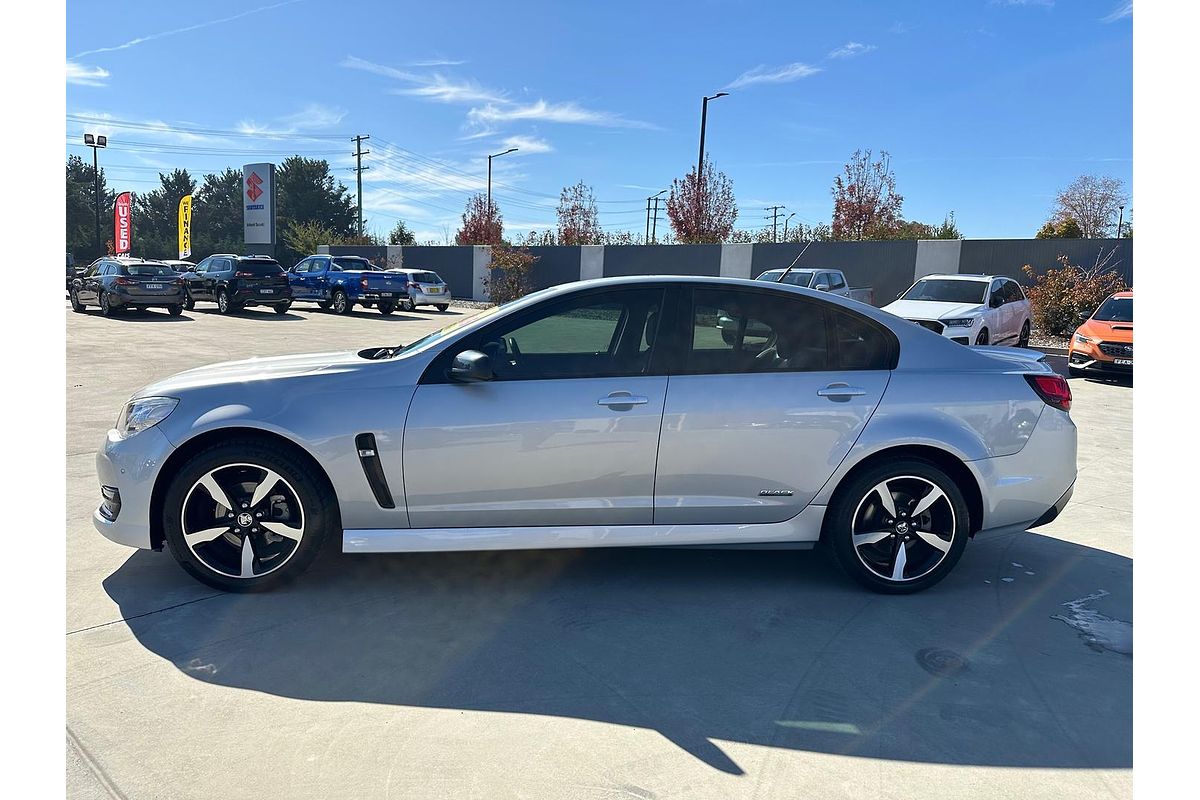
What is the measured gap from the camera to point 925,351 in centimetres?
436

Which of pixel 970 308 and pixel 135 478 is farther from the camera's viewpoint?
pixel 970 308

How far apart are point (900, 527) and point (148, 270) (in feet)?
83.1

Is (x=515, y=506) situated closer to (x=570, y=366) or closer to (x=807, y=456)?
(x=570, y=366)

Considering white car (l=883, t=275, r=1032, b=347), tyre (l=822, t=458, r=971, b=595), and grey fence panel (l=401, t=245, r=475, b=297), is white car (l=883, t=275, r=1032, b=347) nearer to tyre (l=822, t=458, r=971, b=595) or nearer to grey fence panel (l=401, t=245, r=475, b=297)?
tyre (l=822, t=458, r=971, b=595)

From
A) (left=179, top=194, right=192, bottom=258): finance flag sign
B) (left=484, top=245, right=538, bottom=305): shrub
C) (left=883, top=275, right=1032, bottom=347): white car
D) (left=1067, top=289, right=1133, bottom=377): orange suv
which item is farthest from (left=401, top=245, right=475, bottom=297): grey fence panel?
(left=1067, top=289, right=1133, bottom=377): orange suv

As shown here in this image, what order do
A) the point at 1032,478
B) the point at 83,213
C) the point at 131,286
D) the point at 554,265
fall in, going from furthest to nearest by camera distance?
the point at 83,213 < the point at 554,265 < the point at 131,286 < the point at 1032,478

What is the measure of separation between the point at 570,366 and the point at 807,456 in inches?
49.3

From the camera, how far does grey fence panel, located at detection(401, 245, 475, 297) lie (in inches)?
1531

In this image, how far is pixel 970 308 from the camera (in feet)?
51.3

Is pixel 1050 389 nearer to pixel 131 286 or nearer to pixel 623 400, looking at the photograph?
pixel 623 400

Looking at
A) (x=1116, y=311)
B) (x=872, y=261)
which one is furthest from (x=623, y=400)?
(x=872, y=261)

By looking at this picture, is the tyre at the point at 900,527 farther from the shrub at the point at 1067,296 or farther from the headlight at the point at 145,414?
the shrub at the point at 1067,296

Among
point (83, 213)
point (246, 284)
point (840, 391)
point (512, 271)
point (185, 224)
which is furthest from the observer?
point (83, 213)
